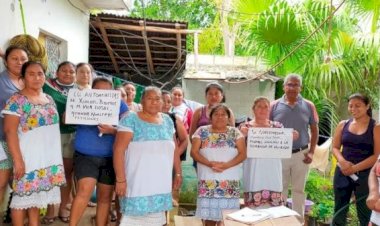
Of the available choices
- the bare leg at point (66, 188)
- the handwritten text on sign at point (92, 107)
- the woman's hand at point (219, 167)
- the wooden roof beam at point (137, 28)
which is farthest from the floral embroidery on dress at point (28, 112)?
the wooden roof beam at point (137, 28)

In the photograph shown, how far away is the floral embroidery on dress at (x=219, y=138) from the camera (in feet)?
11.7

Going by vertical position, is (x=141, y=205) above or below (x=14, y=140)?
below

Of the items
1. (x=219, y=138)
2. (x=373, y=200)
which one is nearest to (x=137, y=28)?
(x=219, y=138)

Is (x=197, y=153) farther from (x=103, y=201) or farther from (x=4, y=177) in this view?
(x=4, y=177)

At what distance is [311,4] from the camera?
594 centimetres

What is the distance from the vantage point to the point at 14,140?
285 cm

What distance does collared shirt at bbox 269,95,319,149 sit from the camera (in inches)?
168

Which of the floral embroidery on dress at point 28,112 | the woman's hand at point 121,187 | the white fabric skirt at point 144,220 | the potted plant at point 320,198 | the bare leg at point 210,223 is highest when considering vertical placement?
the floral embroidery on dress at point 28,112

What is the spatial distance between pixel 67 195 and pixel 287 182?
2.32 m

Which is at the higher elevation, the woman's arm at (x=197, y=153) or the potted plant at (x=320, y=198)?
the woman's arm at (x=197, y=153)

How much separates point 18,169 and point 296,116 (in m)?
2.75

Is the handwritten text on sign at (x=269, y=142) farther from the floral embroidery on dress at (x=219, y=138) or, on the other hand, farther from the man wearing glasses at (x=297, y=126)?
the man wearing glasses at (x=297, y=126)

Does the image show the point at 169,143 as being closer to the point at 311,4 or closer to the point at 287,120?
the point at 287,120

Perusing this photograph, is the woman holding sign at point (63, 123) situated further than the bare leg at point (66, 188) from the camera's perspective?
No
